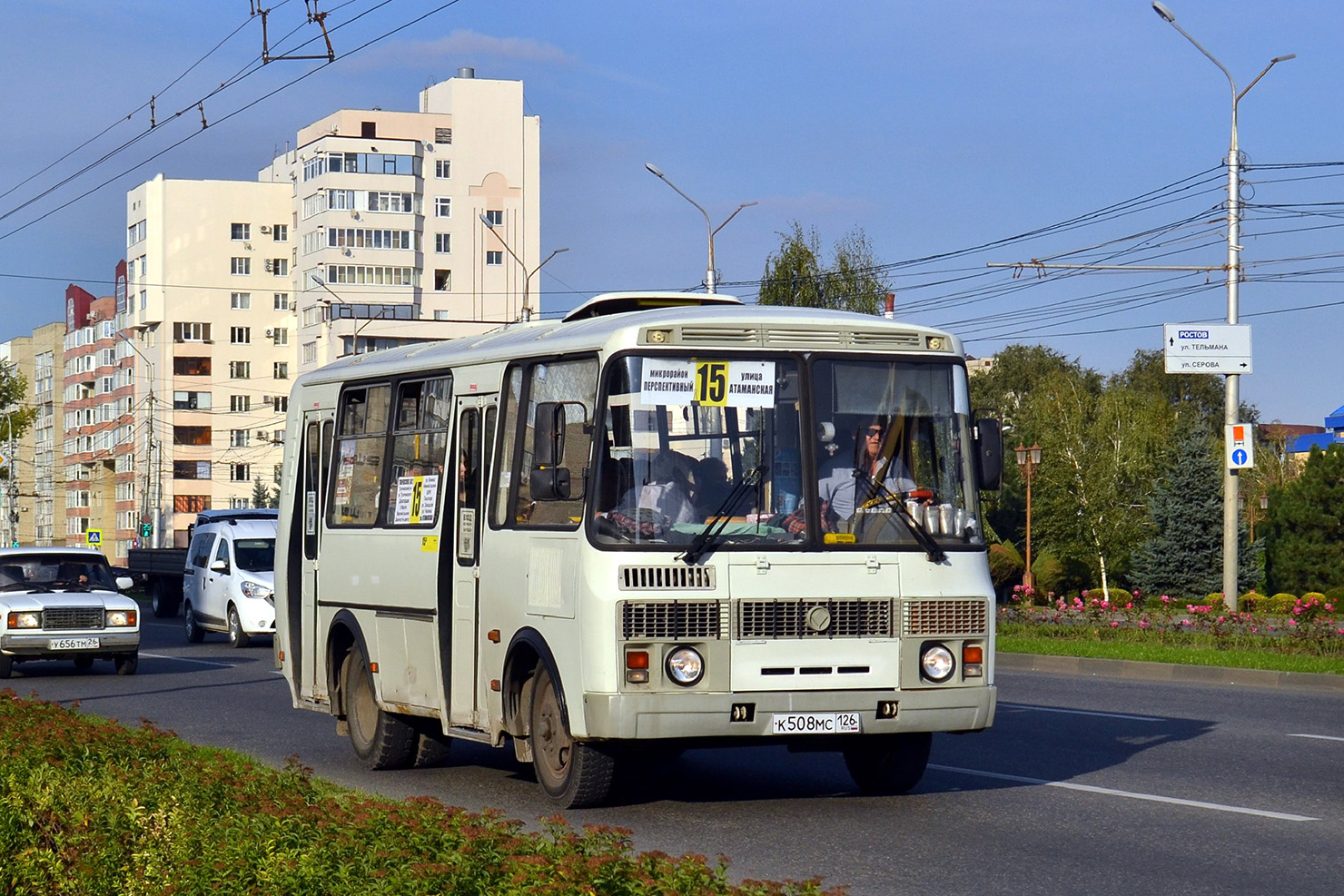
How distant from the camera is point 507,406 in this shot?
36.4 feet

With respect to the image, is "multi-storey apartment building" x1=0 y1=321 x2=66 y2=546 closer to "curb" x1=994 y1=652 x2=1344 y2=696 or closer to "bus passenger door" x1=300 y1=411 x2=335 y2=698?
"curb" x1=994 y1=652 x2=1344 y2=696

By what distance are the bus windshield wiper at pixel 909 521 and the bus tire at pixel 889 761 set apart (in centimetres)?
128

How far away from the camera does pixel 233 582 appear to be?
29828 millimetres

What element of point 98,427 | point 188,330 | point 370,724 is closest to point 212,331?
point 188,330

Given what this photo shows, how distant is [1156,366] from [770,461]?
92937 mm

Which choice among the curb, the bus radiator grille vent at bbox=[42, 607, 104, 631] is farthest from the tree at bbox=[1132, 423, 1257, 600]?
the bus radiator grille vent at bbox=[42, 607, 104, 631]

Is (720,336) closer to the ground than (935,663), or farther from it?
farther from it

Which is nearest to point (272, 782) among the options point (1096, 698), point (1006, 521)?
point (1096, 698)

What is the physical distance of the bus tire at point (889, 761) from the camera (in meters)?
10.8

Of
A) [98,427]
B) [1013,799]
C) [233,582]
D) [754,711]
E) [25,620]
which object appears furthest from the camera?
[98,427]

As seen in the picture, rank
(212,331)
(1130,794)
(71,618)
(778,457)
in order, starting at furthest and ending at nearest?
(212,331) < (71,618) < (1130,794) < (778,457)

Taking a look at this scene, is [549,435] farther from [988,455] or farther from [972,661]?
[972,661]

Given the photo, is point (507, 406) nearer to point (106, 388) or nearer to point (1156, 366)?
point (1156, 366)

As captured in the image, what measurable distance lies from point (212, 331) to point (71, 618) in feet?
342
